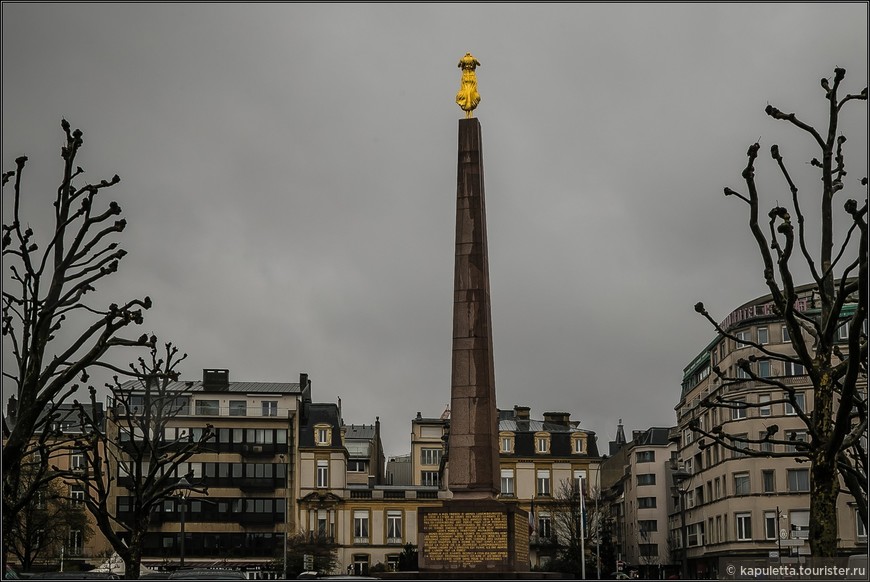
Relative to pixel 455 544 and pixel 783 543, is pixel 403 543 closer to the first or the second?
pixel 783 543

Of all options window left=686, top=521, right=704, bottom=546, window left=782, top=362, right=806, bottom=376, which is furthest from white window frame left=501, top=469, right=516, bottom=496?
window left=782, top=362, right=806, bottom=376

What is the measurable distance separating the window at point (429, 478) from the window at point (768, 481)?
44318 millimetres

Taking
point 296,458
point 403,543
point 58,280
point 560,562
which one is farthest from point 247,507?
point 58,280

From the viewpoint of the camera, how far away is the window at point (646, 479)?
92938mm

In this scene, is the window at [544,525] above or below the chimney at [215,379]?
below

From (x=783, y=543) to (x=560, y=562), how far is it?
796 inches

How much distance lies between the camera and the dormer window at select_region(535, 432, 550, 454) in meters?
95.8

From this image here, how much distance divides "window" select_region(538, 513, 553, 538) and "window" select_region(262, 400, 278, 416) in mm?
22238

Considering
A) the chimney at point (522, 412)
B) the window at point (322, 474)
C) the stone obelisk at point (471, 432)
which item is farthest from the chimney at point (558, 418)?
the stone obelisk at point (471, 432)

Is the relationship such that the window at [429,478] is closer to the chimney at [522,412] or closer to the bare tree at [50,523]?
the chimney at [522,412]

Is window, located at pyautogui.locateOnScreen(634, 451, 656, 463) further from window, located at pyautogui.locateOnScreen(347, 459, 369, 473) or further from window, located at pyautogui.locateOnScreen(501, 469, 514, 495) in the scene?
window, located at pyautogui.locateOnScreen(347, 459, 369, 473)

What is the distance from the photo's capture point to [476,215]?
34469mm

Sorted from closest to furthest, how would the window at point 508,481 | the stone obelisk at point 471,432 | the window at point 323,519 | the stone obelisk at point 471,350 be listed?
the stone obelisk at point 471,432 < the stone obelisk at point 471,350 < the window at point 323,519 < the window at point 508,481

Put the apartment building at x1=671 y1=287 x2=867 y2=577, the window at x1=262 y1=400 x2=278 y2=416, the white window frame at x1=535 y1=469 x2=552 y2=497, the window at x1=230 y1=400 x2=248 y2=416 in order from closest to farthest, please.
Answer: the apartment building at x1=671 y1=287 x2=867 y2=577
the window at x1=230 y1=400 x2=248 y2=416
the window at x1=262 y1=400 x2=278 y2=416
the white window frame at x1=535 y1=469 x2=552 y2=497
